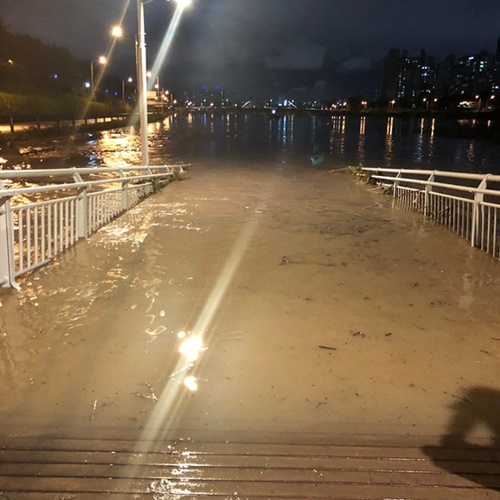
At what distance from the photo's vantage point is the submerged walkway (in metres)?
3.50

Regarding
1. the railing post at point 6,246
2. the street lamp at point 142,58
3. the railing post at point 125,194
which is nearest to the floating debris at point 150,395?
the railing post at point 6,246

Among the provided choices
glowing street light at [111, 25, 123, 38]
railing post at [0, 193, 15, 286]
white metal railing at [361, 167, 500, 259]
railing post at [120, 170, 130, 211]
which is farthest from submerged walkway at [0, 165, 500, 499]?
glowing street light at [111, 25, 123, 38]

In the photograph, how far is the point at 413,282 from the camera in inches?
284

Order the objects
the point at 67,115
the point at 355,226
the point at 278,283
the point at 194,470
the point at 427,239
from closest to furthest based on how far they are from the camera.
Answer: the point at 194,470 → the point at 278,283 → the point at 427,239 → the point at 355,226 → the point at 67,115

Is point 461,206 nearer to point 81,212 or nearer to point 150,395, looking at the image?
point 81,212

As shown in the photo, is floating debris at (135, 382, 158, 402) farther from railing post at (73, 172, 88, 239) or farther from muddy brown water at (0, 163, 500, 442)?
railing post at (73, 172, 88, 239)

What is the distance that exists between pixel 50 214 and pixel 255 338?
4118 mm

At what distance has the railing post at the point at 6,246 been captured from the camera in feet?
20.8

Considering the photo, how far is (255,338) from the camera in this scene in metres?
5.45

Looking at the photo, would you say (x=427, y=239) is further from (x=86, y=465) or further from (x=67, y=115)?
(x=67, y=115)

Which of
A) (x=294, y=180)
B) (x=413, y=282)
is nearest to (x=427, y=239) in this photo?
(x=413, y=282)

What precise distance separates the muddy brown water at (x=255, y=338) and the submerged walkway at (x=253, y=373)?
0.02 m

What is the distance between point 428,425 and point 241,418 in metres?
1.33

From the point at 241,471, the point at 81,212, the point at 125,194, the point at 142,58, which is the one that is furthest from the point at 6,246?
the point at 142,58
